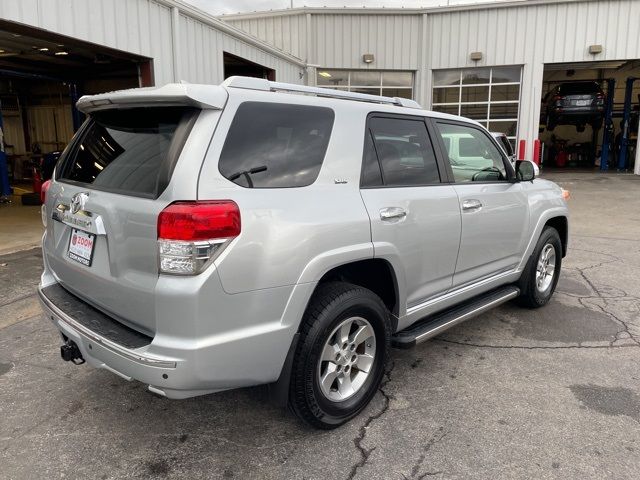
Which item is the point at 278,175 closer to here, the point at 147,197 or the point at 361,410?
the point at 147,197

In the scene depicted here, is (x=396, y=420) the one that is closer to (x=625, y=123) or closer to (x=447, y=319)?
(x=447, y=319)

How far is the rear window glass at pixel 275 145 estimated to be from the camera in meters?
2.36

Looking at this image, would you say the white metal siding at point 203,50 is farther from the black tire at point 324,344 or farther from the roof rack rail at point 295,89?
the black tire at point 324,344

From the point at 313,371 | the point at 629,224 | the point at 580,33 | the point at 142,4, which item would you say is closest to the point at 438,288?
the point at 313,371

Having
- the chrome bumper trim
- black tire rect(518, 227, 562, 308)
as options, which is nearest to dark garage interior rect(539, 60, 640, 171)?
black tire rect(518, 227, 562, 308)

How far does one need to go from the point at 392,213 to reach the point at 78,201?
175cm

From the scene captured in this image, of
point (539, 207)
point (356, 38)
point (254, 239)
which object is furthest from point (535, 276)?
point (356, 38)

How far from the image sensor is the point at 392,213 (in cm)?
296

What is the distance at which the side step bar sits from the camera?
316 centimetres

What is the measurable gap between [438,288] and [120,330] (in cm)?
206

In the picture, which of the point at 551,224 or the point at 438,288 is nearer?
the point at 438,288

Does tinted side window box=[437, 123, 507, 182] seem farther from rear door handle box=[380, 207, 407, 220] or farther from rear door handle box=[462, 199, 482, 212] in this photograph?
rear door handle box=[380, 207, 407, 220]

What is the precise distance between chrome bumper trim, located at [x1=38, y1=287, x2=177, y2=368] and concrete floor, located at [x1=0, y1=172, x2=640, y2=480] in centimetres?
66

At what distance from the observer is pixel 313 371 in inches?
102
